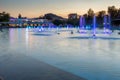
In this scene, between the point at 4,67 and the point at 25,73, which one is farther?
the point at 4,67

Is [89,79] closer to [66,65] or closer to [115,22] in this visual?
[66,65]

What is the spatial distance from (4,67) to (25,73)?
1927 millimetres

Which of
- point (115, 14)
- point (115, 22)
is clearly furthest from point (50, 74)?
point (115, 14)

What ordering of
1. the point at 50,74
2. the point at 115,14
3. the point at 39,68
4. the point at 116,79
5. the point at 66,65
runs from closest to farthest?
the point at 116,79, the point at 50,74, the point at 39,68, the point at 66,65, the point at 115,14

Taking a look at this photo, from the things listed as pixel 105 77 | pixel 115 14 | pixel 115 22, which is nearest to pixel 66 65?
pixel 105 77

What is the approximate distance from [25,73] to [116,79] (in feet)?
10.7

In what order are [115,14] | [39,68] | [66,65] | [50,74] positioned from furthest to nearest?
[115,14] < [66,65] < [39,68] < [50,74]

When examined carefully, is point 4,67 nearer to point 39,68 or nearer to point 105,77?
point 39,68

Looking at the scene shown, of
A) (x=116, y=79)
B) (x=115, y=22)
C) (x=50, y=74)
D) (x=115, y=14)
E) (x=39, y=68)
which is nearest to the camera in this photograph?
(x=116, y=79)

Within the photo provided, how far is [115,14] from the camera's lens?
187m

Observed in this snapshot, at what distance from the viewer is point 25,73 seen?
11.9 m

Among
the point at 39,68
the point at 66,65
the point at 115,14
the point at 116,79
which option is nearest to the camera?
the point at 116,79

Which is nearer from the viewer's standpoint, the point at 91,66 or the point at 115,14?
the point at 91,66

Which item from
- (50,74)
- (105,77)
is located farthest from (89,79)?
(50,74)
